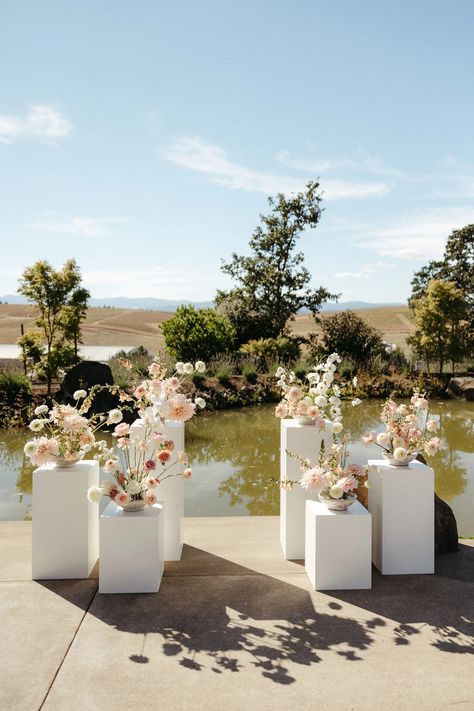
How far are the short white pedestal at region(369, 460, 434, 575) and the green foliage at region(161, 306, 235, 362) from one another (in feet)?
41.0

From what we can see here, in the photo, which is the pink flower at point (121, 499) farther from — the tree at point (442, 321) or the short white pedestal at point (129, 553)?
the tree at point (442, 321)

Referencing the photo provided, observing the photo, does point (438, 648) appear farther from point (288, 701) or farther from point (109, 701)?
point (109, 701)

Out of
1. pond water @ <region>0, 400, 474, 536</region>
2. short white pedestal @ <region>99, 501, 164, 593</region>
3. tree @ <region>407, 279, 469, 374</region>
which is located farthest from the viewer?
tree @ <region>407, 279, 469, 374</region>

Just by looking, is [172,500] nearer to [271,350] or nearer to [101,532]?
[101,532]

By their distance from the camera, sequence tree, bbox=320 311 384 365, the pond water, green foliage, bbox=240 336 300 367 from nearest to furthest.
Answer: the pond water → green foliage, bbox=240 336 300 367 → tree, bbox=320 311 384 365

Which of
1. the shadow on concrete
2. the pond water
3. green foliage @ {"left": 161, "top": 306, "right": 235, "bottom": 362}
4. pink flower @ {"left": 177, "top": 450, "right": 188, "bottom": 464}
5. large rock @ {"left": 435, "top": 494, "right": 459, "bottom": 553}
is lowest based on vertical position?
the pond water

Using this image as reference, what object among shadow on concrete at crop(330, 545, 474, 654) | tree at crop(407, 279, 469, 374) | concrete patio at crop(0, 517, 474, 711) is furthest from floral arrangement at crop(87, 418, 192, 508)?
tree at crop(407, 279, 469, 374)

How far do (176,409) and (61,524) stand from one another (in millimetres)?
1102

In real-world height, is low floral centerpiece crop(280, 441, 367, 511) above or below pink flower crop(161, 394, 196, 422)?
below

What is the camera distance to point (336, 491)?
4.08m

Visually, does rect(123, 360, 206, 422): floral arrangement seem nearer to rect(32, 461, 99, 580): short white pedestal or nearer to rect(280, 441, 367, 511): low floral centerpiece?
rect(32, 461, 99, 580): short white pedestal

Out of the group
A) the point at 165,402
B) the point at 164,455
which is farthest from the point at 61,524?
the point at 165,402

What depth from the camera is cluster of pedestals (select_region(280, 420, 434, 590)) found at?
4129 mm

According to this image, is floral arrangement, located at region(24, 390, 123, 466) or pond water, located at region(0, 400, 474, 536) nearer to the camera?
floral arrangement, located at region(24, 390, 123, 466)
